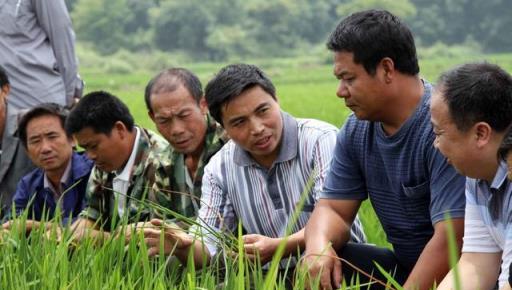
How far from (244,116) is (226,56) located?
136ft

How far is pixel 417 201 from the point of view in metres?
2.94

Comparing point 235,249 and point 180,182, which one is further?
point 180,182

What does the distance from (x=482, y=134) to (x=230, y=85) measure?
3.42ft

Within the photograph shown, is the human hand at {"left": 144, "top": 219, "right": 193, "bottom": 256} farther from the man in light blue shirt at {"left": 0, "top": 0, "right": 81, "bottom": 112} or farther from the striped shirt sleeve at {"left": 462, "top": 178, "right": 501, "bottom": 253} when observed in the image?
the man in light blue shirt at {"left": 0, "top": 0, "right": 81, "bottom": 112}

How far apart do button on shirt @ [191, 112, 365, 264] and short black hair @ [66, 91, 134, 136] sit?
632 mm

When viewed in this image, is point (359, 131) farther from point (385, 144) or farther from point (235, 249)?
point (235, 249)

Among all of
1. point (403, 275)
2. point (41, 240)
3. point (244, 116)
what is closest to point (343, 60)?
point (244, 116)

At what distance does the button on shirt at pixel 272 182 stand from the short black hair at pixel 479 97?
915 millimetres

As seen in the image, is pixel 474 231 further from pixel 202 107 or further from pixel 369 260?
pixel 202 107

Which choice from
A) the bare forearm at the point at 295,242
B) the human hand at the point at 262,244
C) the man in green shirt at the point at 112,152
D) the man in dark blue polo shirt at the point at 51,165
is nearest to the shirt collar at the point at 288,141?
the bare forearm at the point at 295,242

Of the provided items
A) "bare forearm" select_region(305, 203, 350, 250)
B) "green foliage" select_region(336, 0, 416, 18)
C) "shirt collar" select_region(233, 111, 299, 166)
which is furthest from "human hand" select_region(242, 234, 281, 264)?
"green foliage" select_region(336, 0, 416, 18)

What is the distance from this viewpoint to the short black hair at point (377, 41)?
2.85 metres

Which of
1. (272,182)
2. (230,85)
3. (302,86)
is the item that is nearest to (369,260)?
(272,182)

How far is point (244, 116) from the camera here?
3252mm
